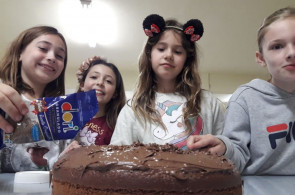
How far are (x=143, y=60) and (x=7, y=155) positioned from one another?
63cm

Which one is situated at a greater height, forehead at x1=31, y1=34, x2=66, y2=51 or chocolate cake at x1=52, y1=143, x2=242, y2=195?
forehead at x1=31, y1=34, x2=66, y2=51

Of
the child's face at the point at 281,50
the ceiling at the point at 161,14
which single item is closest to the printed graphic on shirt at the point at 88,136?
the child's face at the point at 281,50

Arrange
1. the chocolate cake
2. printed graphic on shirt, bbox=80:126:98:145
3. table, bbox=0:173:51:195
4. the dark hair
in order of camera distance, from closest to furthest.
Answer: the chocolate cake < table, bbox=0:173:51:195 < printed graphic on shirt, bbox=80:126:98:145 < the dark hair

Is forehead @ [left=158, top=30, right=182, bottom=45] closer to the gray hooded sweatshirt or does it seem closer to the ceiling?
the gray hooded sweatshirt

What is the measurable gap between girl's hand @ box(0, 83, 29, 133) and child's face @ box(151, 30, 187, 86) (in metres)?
0.55

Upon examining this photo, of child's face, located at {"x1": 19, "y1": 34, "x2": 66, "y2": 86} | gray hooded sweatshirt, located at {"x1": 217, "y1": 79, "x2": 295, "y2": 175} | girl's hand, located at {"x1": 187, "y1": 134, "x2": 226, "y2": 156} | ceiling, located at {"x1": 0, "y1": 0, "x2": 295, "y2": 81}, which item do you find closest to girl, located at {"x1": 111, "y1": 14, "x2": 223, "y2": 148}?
gray hooded sweatshirt, located at {"x1": 217, "y1": 79, "x2": 295, "y2": 175}

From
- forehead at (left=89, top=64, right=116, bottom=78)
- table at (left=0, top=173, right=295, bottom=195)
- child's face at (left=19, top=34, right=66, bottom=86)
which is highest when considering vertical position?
child's face at (left=19, top=34, right=66, bottom=86)

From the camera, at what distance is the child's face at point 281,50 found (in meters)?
0.82

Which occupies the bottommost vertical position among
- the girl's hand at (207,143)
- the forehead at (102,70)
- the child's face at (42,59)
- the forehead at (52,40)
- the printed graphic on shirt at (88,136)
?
the printed graphic on shirt at (88,136)

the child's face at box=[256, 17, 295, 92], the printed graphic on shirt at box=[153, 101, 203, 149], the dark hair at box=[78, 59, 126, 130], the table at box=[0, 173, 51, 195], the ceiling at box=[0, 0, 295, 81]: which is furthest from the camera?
the ceiling at box=[0, 0, 295, 81]

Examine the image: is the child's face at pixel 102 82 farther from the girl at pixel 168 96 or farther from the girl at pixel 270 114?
the girl at pixel 270 114

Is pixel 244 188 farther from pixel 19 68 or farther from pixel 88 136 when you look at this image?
pixel 19 68

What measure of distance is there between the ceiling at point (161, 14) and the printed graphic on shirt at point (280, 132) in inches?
62.7

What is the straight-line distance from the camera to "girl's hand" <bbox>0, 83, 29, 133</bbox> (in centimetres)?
55
